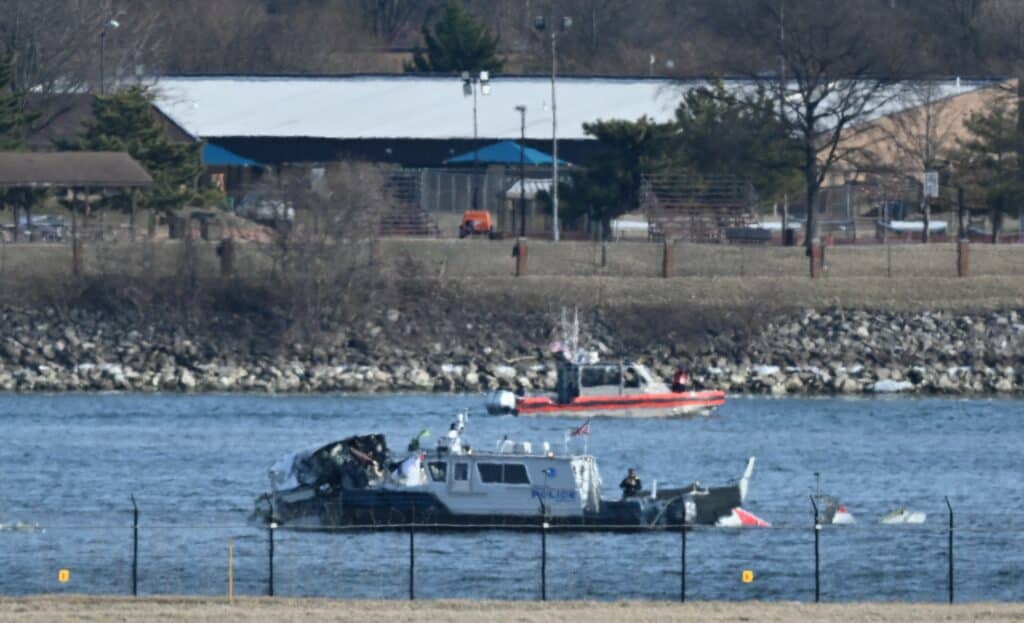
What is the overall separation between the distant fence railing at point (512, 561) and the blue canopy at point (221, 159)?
54277 mm

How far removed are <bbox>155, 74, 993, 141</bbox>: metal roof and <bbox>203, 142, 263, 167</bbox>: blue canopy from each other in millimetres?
2745

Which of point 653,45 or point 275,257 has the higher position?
point 653,45

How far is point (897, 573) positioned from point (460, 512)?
7132mm

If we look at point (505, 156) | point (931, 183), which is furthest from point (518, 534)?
point (505, 156)

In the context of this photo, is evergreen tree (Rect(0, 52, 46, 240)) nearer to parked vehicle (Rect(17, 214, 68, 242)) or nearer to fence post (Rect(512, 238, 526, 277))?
parked vehicle (Rect(17, 214, 68, 242))

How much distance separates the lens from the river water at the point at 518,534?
32.4 meters

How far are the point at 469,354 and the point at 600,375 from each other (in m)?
10.7

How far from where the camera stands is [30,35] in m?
94.9

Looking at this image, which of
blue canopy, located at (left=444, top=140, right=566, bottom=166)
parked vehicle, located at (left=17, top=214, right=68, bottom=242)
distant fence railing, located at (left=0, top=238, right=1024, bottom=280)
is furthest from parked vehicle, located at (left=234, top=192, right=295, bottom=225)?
blue canopy, located at (left=444, top=140, right=566, bottom=166)

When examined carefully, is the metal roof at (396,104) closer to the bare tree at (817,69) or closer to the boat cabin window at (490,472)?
the bare tree at (817,69)

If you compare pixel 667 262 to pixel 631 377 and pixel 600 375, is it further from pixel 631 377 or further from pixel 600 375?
pixel 600 375

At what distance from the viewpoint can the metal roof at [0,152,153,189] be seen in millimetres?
73312

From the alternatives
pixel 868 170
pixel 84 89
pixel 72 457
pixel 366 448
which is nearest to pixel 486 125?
pixel 84 89

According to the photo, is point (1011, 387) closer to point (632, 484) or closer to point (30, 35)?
point (632, 484)
